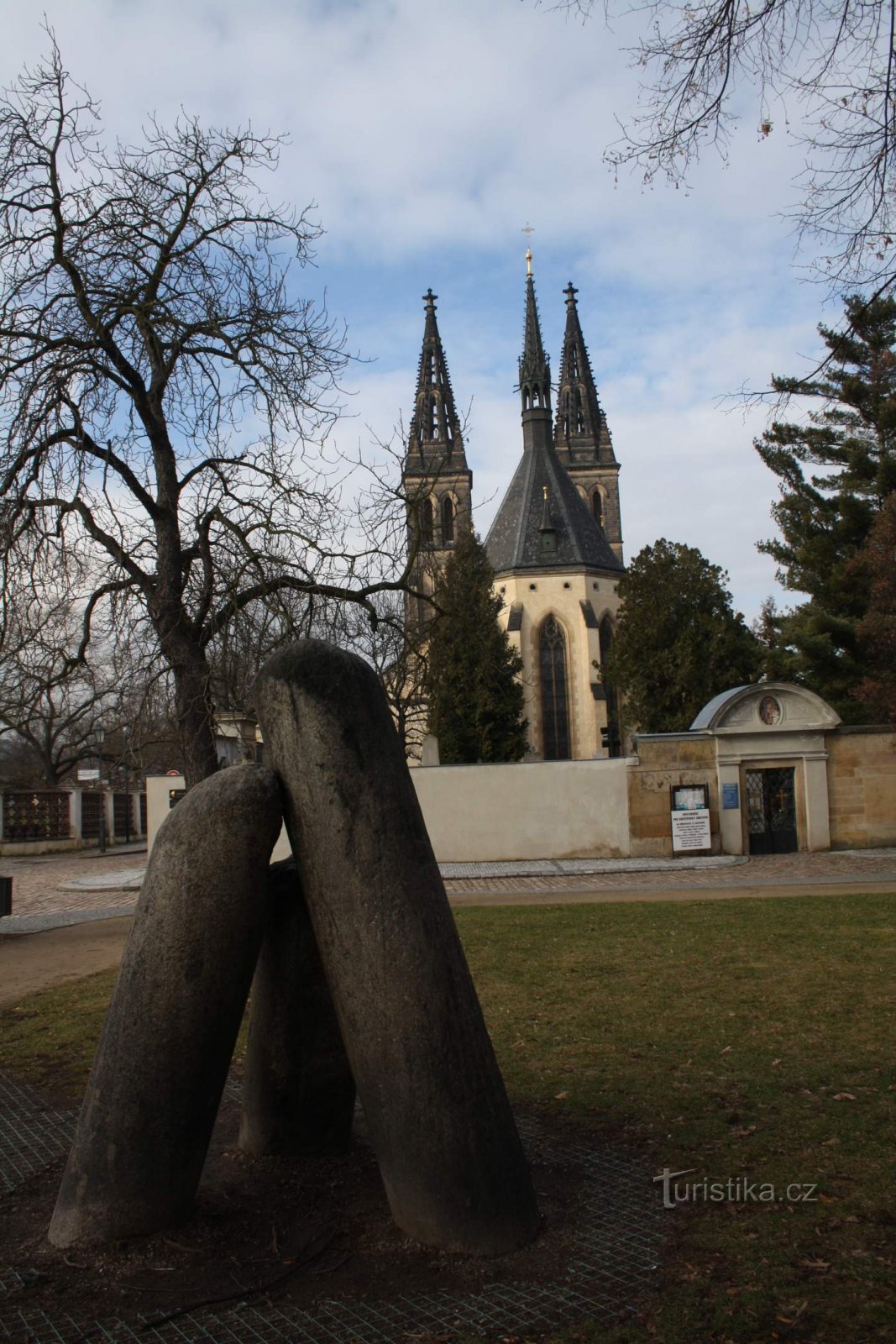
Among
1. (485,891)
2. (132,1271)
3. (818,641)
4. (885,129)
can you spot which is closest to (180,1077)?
(132,1271)

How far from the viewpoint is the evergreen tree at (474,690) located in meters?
44.4

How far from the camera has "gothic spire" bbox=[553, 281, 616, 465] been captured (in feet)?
239

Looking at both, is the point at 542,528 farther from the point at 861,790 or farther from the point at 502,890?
the point at 502,890

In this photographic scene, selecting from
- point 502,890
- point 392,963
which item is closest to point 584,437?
point 502,890

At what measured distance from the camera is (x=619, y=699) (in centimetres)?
4972

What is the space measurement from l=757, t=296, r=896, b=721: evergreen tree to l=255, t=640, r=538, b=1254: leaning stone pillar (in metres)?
26.7

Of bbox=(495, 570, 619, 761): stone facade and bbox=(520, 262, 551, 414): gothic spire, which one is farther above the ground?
bbox=(520, 262, 551, 414): gothic spire

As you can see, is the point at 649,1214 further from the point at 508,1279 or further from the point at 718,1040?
the point at 718,1040

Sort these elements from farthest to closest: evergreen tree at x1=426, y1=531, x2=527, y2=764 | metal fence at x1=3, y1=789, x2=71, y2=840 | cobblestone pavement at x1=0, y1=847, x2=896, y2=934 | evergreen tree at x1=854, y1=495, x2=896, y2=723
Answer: evergreen tree at x1=426, y1=531, x2=527, y2=764, metal fence at x1=3, y1=789, x2=71, y2=840, evergreen tree at x1=854, y1=495, x2=896, y2=723, cobblestone pavement at x1=0, y1=847, x2=896, y2=934

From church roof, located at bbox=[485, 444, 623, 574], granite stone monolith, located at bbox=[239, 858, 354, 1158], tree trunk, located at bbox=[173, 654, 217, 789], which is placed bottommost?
granite stone monolith, located at bbox=[239, 858, 354, 1158]

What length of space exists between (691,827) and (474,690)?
22196 mm

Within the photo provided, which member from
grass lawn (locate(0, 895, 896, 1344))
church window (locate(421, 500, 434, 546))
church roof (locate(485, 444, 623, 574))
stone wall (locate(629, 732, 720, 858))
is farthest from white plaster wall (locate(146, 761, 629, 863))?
church roof (locate(485, 444, 623, 574))

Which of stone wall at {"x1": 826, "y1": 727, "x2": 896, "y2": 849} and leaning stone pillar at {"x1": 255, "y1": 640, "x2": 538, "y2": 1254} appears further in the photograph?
stone wall at {"x1": 826, "y1": 727, "x2": 896, "y2": 849}

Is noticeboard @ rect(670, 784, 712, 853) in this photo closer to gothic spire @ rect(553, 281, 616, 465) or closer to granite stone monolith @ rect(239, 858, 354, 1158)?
granite stone monolith @ rect(239, 858, 354, 1158)
